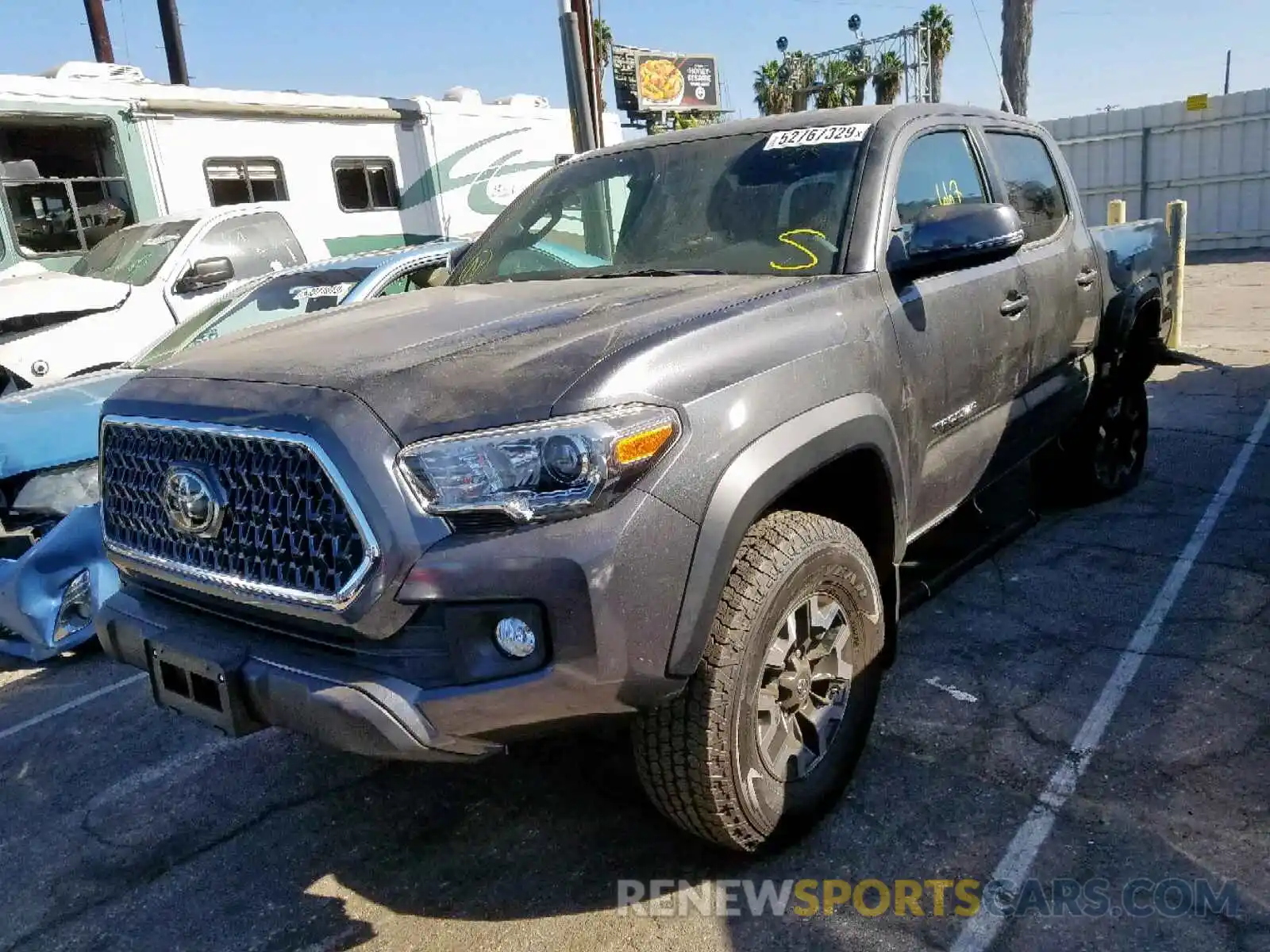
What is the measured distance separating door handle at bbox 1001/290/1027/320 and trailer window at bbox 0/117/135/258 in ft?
28.0

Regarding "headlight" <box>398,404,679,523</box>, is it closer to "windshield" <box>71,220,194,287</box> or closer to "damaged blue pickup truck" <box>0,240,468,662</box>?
"damaged blue pickup truck" <box>0,240,468,662</box>

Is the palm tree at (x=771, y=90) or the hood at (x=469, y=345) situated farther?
the palm tree at (x=771, y=90)

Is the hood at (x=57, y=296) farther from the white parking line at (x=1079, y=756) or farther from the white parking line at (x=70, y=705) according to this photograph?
the white parking line at (x=1079, y=756)

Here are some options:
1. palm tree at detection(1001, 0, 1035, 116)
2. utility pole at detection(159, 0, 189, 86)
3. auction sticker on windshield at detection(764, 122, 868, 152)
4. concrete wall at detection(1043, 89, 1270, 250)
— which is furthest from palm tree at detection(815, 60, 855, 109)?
auction sticker on windshield at detection(764, 122, 868, 152)

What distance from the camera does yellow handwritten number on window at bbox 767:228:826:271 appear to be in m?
2.93

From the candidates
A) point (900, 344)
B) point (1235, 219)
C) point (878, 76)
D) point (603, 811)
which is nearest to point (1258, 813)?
point (900, 344)

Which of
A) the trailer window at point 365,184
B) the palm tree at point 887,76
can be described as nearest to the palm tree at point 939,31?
the palm tree at point 887,76

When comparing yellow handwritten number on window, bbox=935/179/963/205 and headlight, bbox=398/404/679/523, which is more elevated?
yellow handwritten number on window, bbox=935/179/963/205

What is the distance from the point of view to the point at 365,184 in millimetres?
11070

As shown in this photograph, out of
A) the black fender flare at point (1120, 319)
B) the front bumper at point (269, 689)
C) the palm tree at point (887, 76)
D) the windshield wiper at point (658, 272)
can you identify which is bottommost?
the front bumper at point (269, 689)

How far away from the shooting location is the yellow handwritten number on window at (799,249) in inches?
115

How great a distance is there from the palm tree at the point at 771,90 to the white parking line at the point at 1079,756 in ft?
131

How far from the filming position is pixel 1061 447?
510cm

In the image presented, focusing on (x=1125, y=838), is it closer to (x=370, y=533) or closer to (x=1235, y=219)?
(x=370, y=533)
